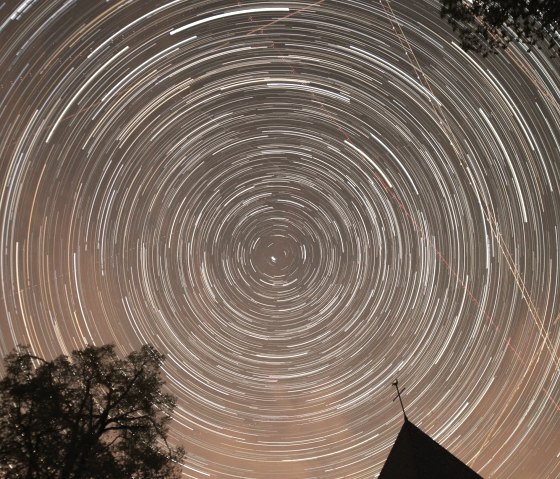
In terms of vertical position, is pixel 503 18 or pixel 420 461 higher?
pixel 503 18

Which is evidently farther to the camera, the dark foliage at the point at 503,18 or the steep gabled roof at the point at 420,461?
the steep gabled roof at the point at 420,461

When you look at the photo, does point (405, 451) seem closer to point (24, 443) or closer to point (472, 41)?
point (24, 443)

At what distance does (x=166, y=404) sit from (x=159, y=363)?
108cm

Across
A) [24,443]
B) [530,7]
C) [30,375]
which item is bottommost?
[24,443]

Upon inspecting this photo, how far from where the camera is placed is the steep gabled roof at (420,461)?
14.9 m

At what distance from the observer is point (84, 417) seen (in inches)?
441

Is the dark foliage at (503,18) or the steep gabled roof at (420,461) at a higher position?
the dark foliage at (503,18)

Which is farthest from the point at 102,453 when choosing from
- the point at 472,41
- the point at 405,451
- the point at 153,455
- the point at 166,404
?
the point at 472,41

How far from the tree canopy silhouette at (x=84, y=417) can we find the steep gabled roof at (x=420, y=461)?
299 inches

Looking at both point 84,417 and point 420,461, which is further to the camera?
point 420,461

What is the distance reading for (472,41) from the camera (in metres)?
11.4

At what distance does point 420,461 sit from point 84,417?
10399mm

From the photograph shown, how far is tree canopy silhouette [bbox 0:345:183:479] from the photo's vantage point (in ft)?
33.9

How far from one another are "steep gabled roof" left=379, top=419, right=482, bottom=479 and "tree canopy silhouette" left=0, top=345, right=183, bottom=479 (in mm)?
7585
